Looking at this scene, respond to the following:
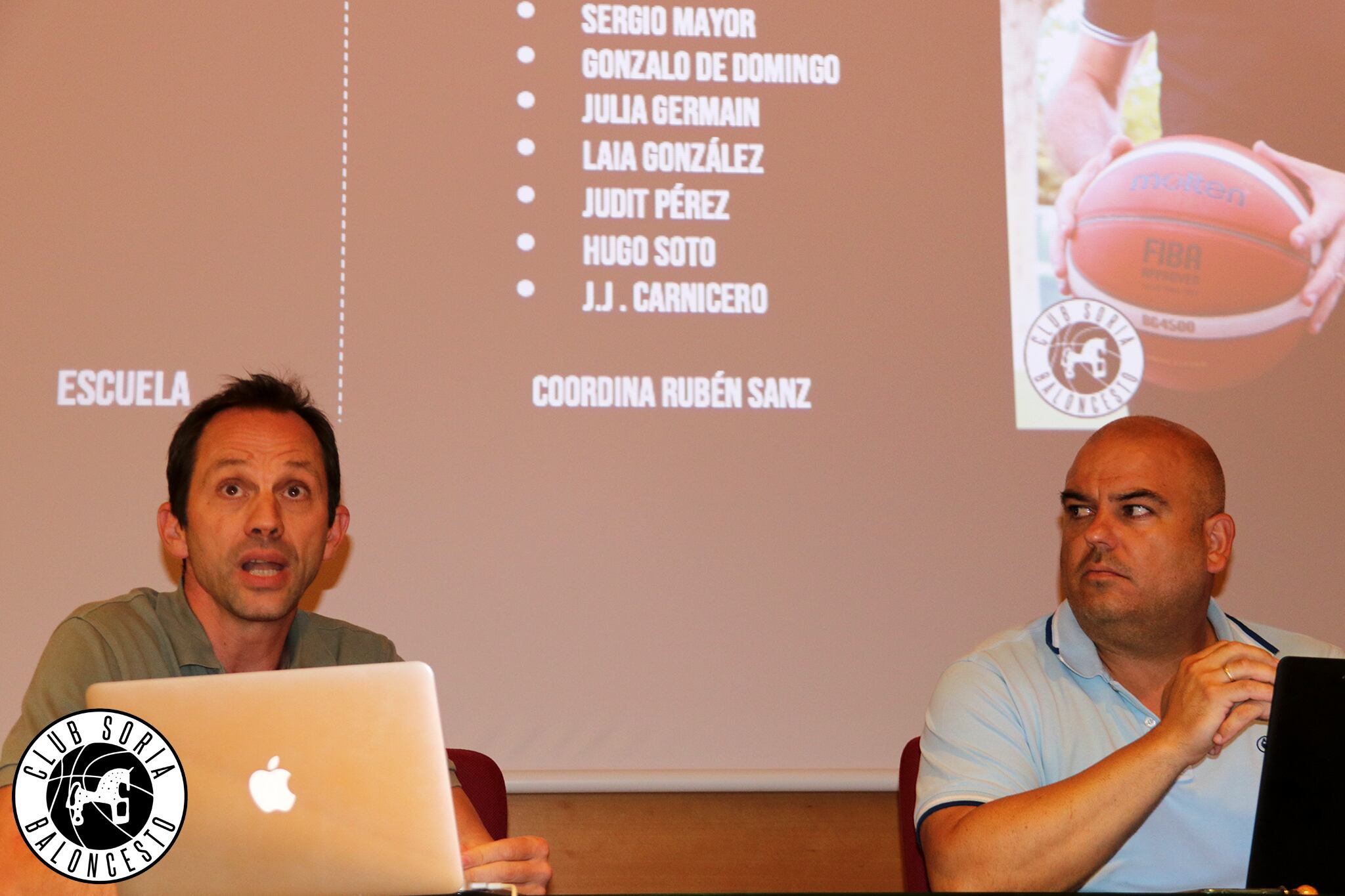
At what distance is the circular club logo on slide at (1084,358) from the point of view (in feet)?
10.1

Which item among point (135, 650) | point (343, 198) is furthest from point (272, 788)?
point (343, 198)

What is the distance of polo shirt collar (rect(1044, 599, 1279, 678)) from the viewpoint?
201 cm

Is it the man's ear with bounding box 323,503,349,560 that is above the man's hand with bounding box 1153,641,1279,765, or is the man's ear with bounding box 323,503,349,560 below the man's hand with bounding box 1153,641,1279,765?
above

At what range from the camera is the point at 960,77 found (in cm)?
315

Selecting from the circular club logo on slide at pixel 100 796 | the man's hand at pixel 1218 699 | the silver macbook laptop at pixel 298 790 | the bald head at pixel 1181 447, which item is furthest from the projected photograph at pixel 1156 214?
the circular club logo on slide at pixel 100 796

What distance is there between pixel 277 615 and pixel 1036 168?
2.08 meters

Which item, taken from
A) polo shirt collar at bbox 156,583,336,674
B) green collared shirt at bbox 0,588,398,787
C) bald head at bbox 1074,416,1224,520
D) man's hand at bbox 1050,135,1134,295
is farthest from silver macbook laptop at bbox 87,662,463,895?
man's hand at bbox 1050,135,1134,295

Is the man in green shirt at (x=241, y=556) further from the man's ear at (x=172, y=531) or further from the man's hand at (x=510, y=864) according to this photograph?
the man's hand at (x=510, y=864)

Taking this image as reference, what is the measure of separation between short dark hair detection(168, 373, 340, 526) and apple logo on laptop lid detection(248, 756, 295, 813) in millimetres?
953

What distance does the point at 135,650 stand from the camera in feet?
6.23

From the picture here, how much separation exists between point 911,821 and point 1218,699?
665 mm

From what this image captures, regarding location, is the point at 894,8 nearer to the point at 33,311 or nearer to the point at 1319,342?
the point at 1319,342

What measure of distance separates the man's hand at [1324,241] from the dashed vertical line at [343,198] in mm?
2197

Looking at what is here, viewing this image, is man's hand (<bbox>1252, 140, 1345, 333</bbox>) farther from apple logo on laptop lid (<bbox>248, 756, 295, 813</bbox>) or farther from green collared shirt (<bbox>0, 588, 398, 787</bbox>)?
apple logo on laptop lid (<bbox>248, 756, 295, 813</bbox>)
